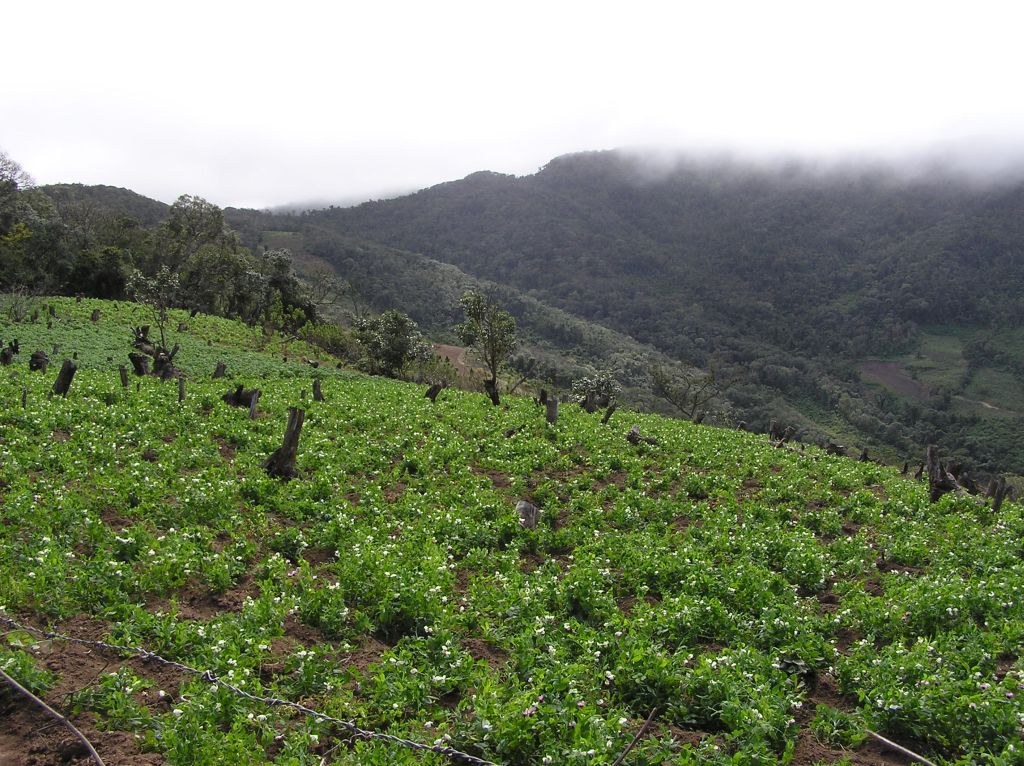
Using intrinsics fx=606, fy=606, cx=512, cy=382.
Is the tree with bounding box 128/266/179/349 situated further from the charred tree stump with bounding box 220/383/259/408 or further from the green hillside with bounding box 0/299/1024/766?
the green hillside with bounding box 0/299/1024/766

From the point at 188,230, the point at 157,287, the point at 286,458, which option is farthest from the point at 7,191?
the point at 286,458

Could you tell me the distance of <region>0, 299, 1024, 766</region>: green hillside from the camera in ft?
19.6

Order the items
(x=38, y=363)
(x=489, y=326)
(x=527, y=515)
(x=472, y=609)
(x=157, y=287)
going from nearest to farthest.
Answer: (x=472, y=609), (x=527, y=515), (x=38, y=363), (x=157, y=287), (x=489, y=326)

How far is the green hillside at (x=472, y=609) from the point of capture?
598 cm

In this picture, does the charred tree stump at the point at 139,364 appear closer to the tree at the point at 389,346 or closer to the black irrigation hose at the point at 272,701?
the black irrigation hose at the point at 272,701

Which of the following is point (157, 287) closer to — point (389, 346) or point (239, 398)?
point (389, 346)

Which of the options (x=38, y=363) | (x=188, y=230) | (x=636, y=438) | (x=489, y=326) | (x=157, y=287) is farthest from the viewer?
(x=188, y=230)

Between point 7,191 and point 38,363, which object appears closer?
point 38,363

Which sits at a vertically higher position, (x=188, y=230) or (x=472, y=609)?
(x=188, y=230)

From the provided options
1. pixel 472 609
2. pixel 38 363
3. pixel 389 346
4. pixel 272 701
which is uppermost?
pixel 38 363

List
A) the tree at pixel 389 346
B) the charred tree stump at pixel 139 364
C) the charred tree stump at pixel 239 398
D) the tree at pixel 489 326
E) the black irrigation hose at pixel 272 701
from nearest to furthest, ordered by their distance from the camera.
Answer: the black irrigation hose at pixel 272 701 < the charred tree stump at pixel 239 398 < the charred tree stump at pixel 139 364 < the tree at pixel 489 326 < the tree at pixel 389 346

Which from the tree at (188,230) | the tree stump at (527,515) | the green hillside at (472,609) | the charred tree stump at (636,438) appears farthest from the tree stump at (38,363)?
the tree at (188,230)

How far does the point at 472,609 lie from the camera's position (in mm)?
8742

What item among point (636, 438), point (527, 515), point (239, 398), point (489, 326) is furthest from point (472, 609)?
point (489, 326)
